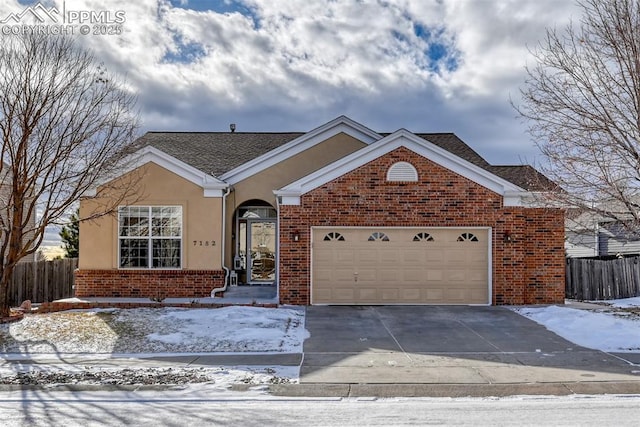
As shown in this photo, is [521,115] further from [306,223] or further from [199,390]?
[199,390]

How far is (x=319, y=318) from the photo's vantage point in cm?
1295

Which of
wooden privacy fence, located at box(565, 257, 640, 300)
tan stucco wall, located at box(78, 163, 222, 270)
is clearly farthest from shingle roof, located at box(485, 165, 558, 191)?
tan stucco wall, located at box(78, 163, 222, 270)

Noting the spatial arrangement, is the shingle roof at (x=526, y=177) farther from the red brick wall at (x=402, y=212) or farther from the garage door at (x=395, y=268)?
the garage door at (x=395, y=268)

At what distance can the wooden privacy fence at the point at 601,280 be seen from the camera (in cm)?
1842

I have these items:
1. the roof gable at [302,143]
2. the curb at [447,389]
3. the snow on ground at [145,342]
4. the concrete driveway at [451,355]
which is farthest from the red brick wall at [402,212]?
the curb at [447,389]

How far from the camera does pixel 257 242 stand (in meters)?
18.1

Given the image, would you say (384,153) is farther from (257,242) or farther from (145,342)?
(145,342)

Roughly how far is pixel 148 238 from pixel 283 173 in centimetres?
468

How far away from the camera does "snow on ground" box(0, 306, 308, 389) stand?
8.05m

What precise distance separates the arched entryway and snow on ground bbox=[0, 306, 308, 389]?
4.52 metres

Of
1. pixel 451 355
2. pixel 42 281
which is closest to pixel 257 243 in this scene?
pixel 42 281

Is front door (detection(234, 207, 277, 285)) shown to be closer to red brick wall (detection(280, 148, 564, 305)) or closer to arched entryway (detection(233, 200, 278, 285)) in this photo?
arched entryway (detection(233, 200, 278, 285))

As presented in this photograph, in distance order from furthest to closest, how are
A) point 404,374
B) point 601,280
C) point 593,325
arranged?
point 601,280, point 593,325, point 404,374

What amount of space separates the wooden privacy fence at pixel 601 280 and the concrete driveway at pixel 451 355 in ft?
20.7
